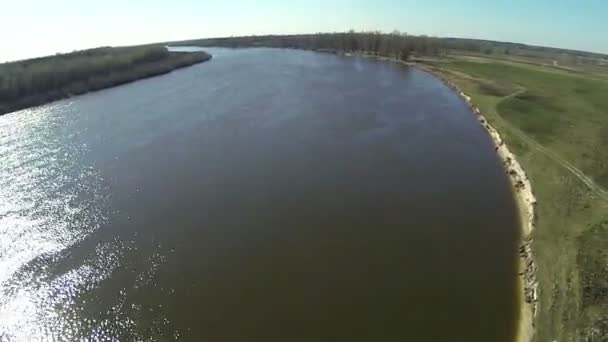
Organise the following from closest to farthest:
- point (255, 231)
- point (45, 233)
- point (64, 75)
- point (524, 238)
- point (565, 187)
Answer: point (524, 238) < point (255, 231) < point (45, 233) < point (565, 187) < point (64, 75)

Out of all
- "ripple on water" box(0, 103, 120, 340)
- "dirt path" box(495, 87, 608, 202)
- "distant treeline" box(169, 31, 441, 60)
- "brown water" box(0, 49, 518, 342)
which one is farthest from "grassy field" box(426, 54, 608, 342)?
"distant treeline" box(169, 31, 441, 60)

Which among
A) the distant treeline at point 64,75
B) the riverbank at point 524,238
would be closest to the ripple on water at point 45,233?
the riverbank at point 524,238

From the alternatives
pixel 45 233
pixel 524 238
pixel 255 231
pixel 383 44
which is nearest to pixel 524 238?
pixel 524 238

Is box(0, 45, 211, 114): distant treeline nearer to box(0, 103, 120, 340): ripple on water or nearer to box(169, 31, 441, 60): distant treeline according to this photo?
box(0, 103, 120, 340): ripple on water

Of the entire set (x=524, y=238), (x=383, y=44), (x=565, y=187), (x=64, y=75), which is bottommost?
(x=524, y=238)

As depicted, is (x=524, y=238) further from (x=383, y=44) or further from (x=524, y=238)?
(x=383, y=44)
